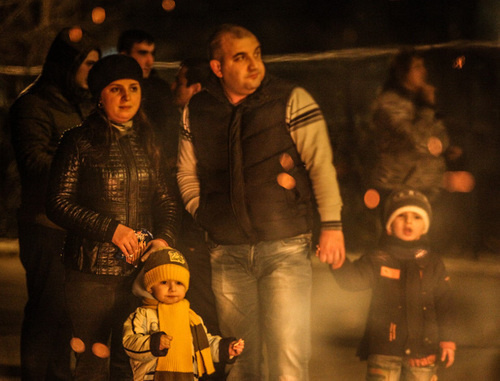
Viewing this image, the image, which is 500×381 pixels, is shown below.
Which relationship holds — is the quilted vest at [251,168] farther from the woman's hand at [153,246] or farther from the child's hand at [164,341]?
the child's hand at [164,341]

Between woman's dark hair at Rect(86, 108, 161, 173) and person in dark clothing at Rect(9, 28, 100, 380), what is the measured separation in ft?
0.54

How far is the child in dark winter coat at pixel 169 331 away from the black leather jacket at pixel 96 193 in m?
0.24

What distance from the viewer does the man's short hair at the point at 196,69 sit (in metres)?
3.48

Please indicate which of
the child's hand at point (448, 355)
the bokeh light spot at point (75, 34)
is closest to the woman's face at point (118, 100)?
the bokeh light spot at point (75, 34)

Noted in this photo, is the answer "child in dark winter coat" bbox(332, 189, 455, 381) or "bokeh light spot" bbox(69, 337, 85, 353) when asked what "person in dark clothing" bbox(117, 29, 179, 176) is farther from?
"child in dark winter coat" bbox(332, 189, 455, 381)

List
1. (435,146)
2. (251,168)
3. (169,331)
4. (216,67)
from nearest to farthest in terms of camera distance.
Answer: (169,331) → (251,168) → (216,67) → (435,146)

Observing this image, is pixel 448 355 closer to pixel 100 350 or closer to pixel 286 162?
pixel 286 162

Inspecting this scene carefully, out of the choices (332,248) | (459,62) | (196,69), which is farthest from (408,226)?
(196,69)

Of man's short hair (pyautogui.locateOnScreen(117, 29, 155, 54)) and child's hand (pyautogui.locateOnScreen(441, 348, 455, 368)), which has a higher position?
man's short hair (pyautogui.locateOnScreen(117, 29, 155, 54))

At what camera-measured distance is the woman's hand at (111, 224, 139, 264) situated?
327cm

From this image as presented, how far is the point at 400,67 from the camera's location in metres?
3.52

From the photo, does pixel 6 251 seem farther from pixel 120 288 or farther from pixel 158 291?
pixel 158 291

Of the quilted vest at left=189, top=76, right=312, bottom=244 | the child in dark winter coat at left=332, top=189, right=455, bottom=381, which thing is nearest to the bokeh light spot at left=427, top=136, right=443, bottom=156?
the child in dark winter coat at left=332, top=189, right=455, bottom=381

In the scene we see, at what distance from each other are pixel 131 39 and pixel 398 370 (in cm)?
219
